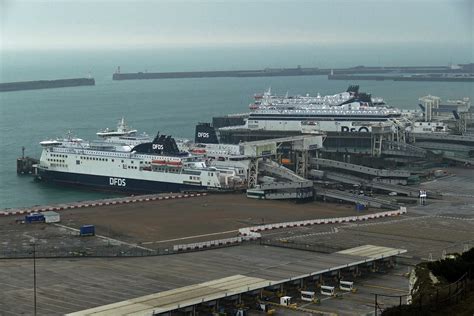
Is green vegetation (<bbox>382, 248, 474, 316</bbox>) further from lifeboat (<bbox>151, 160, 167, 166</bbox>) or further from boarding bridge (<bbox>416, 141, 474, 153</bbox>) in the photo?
boarding bridge (<bbox>416, 141, 474, 153</bbox>)

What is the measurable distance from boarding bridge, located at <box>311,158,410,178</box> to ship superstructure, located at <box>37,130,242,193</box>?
448cm

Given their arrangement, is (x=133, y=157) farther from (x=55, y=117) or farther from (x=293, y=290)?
(x=55, y=117)

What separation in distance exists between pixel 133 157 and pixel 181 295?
19.6m

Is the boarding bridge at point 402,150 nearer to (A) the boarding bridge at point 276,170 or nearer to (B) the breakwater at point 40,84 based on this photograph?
(A) the boarding bridge at point 276,170

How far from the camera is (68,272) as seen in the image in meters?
15.9

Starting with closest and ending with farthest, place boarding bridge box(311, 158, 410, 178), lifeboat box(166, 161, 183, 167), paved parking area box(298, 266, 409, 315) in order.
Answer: paved parking area box(298, 266, 409, 315) → boarding bridge box(311, 158, 410, 178) → lifeboat box(166, 161, 183, 167)

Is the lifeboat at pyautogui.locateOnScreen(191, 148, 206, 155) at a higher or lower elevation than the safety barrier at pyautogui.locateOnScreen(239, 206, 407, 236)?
higher

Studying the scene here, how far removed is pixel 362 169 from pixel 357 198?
6001 mm

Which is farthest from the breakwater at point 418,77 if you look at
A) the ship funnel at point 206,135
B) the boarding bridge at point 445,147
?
the ship funnel at point 206,135

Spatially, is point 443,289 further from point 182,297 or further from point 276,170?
point 276,170

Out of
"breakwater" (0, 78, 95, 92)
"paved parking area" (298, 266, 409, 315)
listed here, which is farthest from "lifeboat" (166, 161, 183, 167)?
"breakwater" (0, 78, 95, 92)

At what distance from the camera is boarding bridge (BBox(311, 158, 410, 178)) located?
3095 cm

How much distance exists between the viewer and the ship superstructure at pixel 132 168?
30.6 m

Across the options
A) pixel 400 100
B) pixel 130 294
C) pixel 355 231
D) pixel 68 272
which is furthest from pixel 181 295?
pixel 400 100
